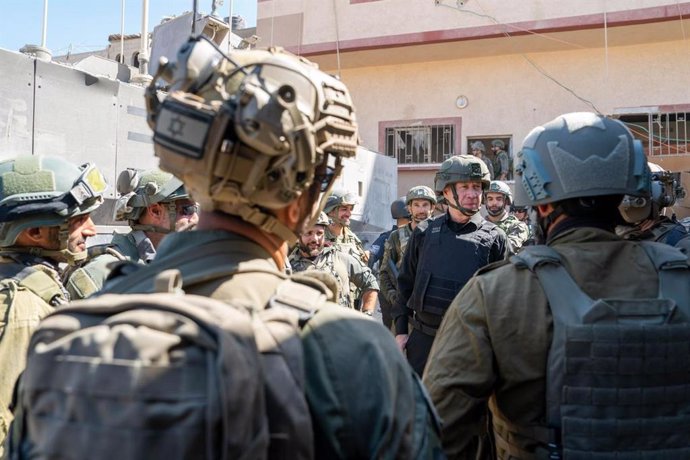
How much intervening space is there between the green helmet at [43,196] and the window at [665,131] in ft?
41.7

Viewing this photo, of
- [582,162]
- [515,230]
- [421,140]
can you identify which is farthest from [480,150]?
[582,162]

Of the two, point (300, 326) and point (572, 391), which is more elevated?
point (300, 326)

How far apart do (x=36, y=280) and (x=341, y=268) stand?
11.4 ft

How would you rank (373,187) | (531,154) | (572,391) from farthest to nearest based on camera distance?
1. (373,187)
2. (531,154)
3. (572,391)

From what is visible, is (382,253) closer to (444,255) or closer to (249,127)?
(444,255)

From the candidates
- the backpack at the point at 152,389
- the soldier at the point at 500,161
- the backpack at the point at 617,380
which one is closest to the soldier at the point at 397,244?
the backpack at the point at 617,380

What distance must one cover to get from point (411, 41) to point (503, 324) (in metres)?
13.5

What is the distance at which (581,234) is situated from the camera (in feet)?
6.99

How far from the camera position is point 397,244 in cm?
680

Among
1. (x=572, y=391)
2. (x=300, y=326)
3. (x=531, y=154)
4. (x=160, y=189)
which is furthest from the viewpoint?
(x=160, y=189)

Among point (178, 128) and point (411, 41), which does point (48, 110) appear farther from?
point (411, 41)

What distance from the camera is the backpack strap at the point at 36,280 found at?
2551mm

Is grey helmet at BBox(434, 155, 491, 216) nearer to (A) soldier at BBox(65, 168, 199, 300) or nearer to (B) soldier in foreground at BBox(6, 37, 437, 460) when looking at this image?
(A) soldier at BBox(65, 168, 199, 300)

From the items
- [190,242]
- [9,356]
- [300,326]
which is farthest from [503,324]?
[9,356]
